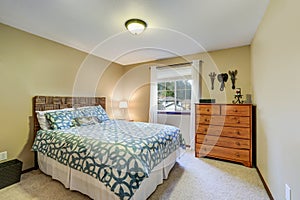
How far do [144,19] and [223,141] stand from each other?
8.40 ft

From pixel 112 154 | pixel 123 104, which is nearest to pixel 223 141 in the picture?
pixel 112 154

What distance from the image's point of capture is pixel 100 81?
410cm

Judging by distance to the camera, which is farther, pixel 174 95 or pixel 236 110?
pixel 174 95

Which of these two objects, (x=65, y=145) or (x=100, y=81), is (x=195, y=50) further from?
(x=65, y=145)

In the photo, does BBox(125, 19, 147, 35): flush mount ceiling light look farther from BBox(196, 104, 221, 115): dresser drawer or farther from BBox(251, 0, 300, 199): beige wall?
BBox(196, 104, 221, 115): dresser drawer

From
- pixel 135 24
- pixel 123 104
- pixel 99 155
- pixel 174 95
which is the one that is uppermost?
pixel 135 24

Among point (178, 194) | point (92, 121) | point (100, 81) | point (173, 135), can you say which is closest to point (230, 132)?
point (173, 135)

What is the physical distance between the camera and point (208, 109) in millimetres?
3156

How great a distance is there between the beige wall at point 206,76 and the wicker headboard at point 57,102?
3.75 feet

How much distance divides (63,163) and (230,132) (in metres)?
2.79

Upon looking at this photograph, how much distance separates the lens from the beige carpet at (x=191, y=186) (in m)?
1.90

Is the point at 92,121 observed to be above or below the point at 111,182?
above

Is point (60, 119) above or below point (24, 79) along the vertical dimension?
below

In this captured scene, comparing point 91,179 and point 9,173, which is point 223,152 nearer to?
point 91,179
